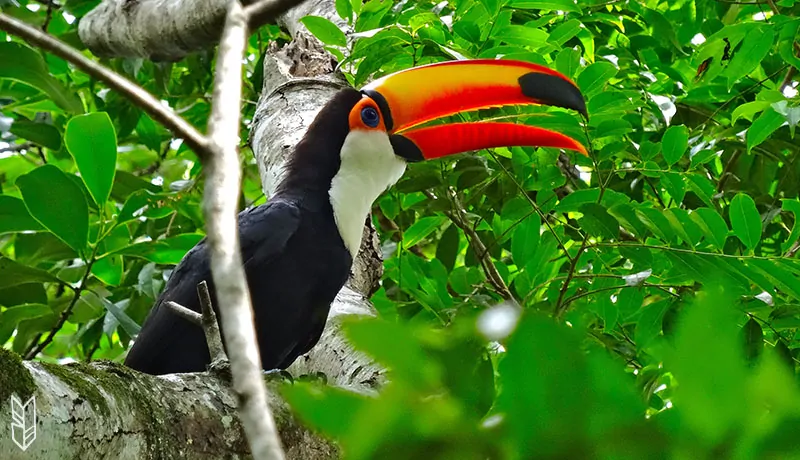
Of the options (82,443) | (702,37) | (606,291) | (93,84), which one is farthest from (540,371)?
(93,84)

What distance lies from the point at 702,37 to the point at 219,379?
3.02 metres

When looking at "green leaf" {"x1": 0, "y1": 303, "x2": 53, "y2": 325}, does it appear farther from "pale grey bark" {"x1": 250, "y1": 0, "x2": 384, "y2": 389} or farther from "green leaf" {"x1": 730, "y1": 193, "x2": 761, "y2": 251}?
"green leaf" {"x1": 730, "y1": 193, "x2": 761, "y2": 251}

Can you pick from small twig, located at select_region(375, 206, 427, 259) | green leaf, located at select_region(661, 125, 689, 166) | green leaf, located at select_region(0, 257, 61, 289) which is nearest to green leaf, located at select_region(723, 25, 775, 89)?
green leaf, located at select_region(661, 125, 689, 166)

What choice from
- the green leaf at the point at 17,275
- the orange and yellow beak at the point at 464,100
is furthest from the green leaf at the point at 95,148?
the orange and yellow beak at the point at 464,100

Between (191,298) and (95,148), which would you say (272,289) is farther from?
(95,148)

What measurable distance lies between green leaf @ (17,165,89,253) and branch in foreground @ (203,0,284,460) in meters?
1.93

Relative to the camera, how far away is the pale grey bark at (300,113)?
316 cm

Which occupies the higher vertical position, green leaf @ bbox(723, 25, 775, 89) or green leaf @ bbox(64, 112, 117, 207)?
green leaf @ bbox(64, 112, 117, 207)

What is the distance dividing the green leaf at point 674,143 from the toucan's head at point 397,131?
287 millimetres

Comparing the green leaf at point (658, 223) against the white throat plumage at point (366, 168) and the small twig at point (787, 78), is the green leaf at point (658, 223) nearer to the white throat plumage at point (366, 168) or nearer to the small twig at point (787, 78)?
the white throat plumage at point (366, 168)

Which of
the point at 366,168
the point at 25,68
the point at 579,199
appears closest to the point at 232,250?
the point at 579,199

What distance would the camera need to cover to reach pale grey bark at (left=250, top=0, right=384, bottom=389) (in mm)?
3157
